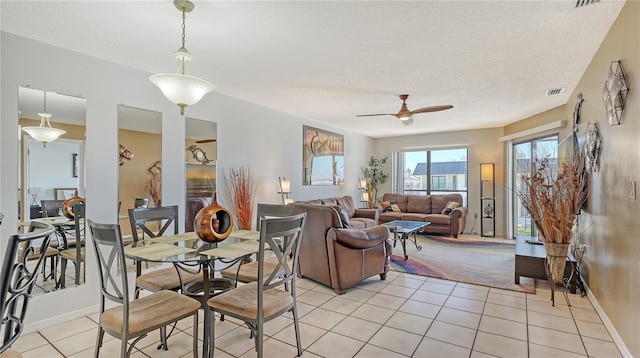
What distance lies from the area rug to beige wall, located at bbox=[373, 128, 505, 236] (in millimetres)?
1313

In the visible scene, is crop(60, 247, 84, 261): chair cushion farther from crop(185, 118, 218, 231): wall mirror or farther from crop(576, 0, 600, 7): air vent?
crop(576, 0, 600, 7): air vent

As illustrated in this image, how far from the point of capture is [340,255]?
11.3ft

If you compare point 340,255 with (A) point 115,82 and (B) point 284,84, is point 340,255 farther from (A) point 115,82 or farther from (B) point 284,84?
(A) point 115,82

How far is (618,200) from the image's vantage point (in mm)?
2412

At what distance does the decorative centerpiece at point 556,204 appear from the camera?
310 cm

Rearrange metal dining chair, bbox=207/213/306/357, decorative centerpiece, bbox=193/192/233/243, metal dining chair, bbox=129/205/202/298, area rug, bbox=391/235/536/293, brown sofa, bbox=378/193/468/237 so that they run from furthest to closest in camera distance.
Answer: brown sofa, bbox=378/193/468/237
area rug, bbox=391/235/536/293
metal dining chair, bbox=129/205/202/298
decorative centerpiece, bbox=193/192/233/243
metal dining chair, bbox=207/213/306/357

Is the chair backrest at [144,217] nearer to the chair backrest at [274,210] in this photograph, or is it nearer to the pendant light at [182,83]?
the chair backrest at [274,210]

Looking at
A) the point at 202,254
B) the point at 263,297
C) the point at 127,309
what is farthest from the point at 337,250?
the point at 127,309

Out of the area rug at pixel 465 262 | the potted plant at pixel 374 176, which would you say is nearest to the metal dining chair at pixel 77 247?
the area rug at pixel 465 262

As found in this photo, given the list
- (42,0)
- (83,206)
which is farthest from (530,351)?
(42,0)

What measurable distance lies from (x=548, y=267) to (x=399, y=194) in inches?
199

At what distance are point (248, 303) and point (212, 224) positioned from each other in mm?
650

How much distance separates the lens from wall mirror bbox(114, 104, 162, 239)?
3.31 metres

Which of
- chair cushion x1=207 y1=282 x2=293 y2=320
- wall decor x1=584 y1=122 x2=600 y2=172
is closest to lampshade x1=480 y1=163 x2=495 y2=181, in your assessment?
wall decor x1=584 y1=122 x2=600 y2=172
